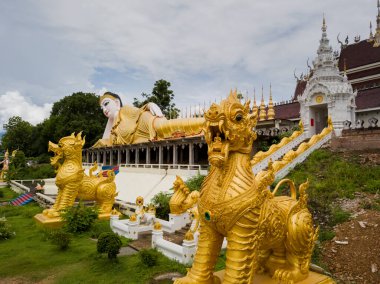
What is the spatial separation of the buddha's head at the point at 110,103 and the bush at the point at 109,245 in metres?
28.7

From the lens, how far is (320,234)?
8.52m

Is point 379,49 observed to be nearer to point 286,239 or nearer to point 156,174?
point 156,174

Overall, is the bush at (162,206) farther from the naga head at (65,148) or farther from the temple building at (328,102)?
the temple building at (328,102)

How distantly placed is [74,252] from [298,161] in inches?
438

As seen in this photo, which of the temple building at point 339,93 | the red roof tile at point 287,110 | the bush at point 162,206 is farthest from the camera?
the red roof tile at point 287,110

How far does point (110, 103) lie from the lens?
116 feet

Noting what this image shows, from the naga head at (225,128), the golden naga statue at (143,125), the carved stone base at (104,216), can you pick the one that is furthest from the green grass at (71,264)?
the golden naga statue at (143,125)

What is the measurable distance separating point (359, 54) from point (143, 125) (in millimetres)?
20248

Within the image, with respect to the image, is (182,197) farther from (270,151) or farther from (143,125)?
(143,125)

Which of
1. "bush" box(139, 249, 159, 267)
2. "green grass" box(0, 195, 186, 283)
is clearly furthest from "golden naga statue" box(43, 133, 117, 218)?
"bush" box(139, 249, 159, 267)

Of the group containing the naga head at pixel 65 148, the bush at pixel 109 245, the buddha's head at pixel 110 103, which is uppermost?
the buddha's head at pixel 110 103

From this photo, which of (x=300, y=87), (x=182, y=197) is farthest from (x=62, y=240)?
(x=300, y=87)

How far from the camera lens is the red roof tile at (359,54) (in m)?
25.7

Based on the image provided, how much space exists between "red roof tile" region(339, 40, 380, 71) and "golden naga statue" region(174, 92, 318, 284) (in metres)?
26.0
